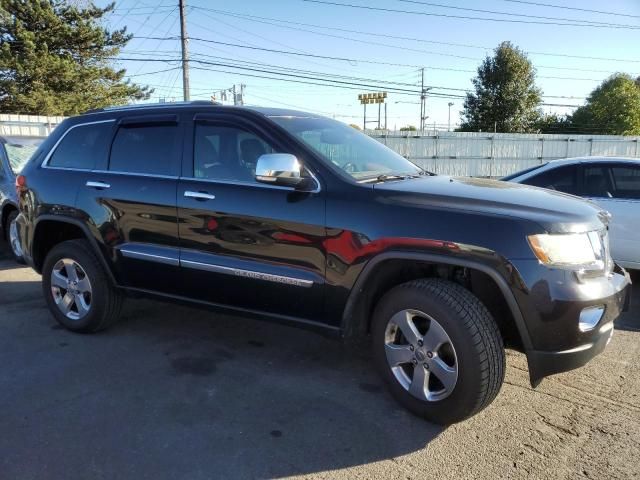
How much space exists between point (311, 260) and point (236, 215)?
638mm

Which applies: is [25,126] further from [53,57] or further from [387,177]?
[387,177]

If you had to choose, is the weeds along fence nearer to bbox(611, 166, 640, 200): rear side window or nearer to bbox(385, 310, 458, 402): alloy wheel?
bbox(611, 166, 640, 200): rear side window

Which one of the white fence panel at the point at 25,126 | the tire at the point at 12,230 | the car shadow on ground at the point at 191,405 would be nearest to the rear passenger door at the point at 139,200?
the car shadow on ground at the point at 191,405

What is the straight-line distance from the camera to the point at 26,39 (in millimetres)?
28031

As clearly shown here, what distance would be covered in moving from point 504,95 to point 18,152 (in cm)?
3334

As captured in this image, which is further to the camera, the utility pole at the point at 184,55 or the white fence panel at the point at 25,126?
the utility pole at the point at 184,55

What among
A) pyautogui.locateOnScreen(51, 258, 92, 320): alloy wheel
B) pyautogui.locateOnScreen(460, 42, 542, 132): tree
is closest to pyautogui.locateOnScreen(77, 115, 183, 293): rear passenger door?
pyautogui.locateOnScreen(51, 258, 92, 320): alloy wheel

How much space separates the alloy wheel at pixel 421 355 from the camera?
3059 mm

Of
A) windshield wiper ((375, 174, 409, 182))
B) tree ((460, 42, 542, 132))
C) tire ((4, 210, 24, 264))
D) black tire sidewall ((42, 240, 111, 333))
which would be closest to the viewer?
windshield wiper ((375, 174, 409, 182))

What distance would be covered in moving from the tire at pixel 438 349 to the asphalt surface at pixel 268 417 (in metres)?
0.19

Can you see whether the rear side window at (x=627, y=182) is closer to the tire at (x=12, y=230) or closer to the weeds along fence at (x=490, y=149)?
the tire at (x=12, y=230)

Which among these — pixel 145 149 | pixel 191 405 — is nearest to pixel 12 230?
pixel 145 149

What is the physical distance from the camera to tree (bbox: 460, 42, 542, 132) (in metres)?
35.3

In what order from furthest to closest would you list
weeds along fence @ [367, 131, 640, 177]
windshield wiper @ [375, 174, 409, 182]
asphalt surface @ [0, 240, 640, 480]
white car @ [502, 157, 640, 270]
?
weeds along fence @ [367, 131, 640, 177]
white car @ [502, 157, 640, 270]
windshield wiper @ [375, 174, 409, 182]
asphalt surface @ [0, 240, 640, 480]
